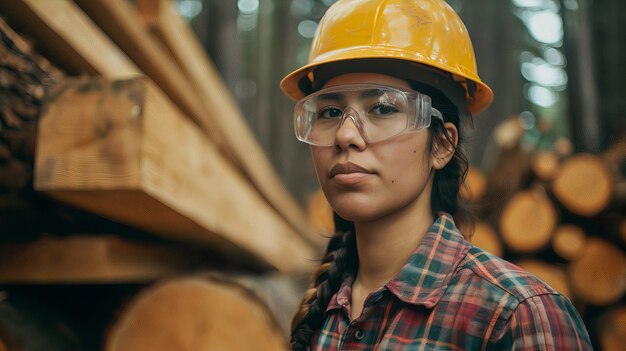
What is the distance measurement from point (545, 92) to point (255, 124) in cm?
583

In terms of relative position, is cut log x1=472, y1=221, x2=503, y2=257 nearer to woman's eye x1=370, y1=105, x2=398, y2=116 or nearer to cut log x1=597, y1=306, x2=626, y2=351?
cut log x1=597, y1=306, x2=626, y2=351

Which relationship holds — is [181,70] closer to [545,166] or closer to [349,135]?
[349,135]

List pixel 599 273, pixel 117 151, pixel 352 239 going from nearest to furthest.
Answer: pixel 352 239 < pixel 117 151 < pixel 599 273

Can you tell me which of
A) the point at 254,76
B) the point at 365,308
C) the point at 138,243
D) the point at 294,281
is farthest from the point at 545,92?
the point at 365,308

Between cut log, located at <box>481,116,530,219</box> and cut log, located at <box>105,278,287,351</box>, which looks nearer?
cut log, located at <box>105,278,287,351</box>

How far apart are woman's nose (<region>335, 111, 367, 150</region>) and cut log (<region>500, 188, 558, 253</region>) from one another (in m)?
3.13

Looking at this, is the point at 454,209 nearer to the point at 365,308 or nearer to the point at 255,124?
the point at 365,308

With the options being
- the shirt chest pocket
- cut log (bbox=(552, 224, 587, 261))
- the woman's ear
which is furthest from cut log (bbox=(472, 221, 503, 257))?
the shirt chest pocket

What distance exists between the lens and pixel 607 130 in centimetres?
554

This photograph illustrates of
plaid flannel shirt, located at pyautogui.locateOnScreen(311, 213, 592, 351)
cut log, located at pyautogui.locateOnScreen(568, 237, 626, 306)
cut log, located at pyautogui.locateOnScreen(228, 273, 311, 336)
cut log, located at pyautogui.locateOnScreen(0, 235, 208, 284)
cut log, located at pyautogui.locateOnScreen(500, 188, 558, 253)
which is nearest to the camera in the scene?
plaid flannel shirt, located at pyautogui.locateOnScreen(311, 213, 592, 351)

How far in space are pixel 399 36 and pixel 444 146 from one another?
30 centimetres

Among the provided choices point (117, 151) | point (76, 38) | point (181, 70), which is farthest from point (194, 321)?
point (181, 70)

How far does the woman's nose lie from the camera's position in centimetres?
132

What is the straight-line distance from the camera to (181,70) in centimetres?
372
